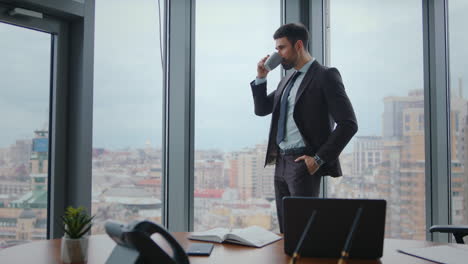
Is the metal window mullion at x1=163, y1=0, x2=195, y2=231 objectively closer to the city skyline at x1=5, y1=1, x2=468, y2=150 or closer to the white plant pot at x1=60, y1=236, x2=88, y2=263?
the city skyline at x1=5, y1=1, x2=468, y2=150

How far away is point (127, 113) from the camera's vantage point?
3053 millimetres

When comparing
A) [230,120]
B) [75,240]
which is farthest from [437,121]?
[75,240]

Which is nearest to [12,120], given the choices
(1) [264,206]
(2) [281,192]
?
(2) [281,192]

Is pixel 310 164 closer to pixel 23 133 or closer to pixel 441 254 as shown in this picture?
pixel 441 254

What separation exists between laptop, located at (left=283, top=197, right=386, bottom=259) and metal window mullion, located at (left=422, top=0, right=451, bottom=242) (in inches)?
75.0

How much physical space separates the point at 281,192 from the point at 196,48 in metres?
1.25

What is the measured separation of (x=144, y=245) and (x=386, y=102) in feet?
8.92

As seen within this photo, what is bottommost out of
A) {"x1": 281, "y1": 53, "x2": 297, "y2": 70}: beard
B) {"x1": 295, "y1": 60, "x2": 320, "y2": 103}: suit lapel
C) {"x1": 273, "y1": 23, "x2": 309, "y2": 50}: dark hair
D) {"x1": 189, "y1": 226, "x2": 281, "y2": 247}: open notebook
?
{"x1": 189, "y1": 226, "x2": 281, "y2": 247}: open notebook

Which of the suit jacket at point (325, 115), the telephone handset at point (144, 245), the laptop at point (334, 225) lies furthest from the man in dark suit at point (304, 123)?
the telephone handset at point (144, 245)

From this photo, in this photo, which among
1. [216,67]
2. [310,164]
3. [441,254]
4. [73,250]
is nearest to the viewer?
[73,250]

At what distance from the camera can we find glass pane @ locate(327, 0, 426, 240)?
326cm

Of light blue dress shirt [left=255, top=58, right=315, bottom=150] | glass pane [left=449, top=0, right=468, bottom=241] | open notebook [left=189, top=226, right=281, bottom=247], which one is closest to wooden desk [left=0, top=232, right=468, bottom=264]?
open notebook [left=189, top=226, right=281, bottom=247]

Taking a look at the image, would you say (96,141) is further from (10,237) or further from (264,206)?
(264,206)

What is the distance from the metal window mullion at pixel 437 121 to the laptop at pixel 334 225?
1905mm
